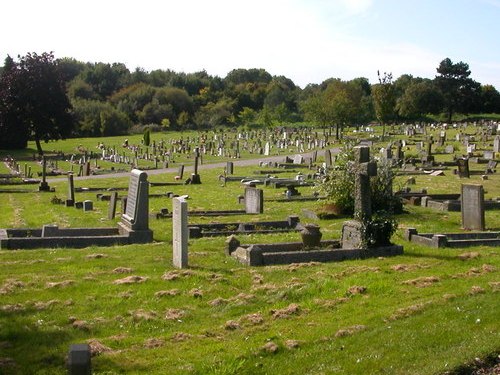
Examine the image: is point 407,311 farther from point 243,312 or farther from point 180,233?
point 180,233

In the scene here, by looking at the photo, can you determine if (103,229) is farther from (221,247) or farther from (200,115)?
(200,115)

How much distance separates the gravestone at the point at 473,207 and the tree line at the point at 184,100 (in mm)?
54099

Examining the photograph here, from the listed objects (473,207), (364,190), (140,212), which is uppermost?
(364,190)

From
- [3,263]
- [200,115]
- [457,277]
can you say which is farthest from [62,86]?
[457,277]

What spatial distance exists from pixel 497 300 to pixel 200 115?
109599mm

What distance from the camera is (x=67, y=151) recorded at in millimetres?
74500

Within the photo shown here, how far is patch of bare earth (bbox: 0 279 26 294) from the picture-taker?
12.1 m

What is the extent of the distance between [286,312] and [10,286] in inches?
204

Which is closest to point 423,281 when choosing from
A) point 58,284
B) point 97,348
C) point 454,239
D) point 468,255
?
point 468,255

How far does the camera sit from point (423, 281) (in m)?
12.6

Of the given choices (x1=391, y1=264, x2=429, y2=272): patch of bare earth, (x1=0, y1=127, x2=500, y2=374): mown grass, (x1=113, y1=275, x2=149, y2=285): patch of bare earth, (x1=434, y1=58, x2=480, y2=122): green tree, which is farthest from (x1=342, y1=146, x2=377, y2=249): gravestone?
(x1=434, y1=58, x2=480, y2=122): green tree

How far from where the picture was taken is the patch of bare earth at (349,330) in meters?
9.77

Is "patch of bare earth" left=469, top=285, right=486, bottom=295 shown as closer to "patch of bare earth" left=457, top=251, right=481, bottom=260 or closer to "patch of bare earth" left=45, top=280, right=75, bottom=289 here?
"patch of bare earth" left=457, top=251, right=481, bottom=260

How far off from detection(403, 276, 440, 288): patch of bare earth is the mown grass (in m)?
0.02
